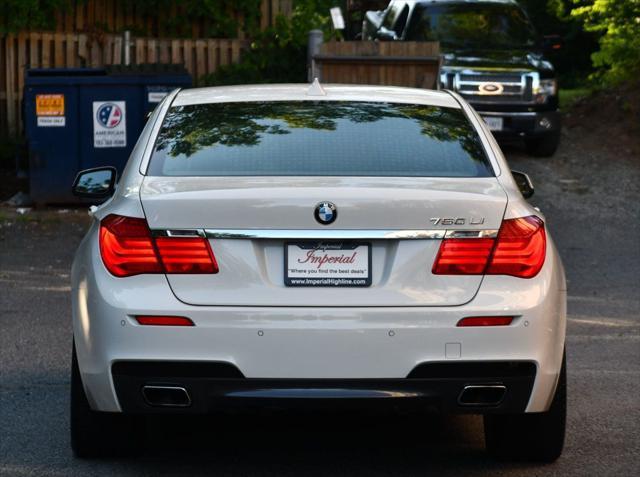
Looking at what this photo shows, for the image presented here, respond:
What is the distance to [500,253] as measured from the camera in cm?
534

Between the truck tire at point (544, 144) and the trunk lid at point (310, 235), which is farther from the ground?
the trunk lid at point (310, 235)

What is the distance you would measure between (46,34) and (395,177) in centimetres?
1179

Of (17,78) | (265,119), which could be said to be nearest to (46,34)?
(17,78)

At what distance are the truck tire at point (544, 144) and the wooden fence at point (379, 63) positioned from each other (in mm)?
1615

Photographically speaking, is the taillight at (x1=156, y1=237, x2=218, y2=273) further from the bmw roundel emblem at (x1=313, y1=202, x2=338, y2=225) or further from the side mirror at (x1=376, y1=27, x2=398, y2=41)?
the side mirror at (x1=376, y1=27, x2=398, y2=41)

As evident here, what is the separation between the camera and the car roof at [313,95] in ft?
21.2

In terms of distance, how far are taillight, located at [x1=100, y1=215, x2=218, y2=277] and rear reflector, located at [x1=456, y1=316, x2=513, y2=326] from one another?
929 mm

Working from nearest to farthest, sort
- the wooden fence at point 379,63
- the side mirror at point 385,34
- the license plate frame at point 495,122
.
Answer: the wooden fence at point 379,63
the license plate frame at point 495,122
the side mirror at point 385,34

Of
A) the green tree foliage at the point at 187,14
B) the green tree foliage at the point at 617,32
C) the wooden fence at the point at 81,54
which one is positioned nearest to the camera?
the wooden fence at the point at 81,54

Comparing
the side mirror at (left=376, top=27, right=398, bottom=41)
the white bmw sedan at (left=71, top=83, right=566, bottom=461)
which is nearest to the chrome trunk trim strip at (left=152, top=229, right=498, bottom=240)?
the white bmw sedan at (left=71, top=83, right=566, bottom=461)

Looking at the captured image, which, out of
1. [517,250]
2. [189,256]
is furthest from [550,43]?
[189,256]

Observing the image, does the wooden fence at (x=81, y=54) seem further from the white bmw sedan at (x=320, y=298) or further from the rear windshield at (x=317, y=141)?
the white bmw sedan at (x=320, y=298)

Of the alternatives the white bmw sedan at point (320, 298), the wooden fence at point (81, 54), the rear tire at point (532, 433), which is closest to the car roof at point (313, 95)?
the white bmw sedan at point (320, 298)

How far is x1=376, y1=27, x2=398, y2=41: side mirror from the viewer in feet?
59.4
